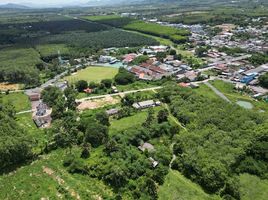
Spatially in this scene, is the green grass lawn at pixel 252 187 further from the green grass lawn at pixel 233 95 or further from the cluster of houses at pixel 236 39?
the cluster of houses at pixel 236 39

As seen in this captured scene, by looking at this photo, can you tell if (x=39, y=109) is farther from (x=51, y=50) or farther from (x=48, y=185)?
(x=51, y=50)

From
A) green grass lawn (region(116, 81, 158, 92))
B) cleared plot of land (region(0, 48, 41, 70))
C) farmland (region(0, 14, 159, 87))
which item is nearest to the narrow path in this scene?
green grass lawn (region(116, 81, 158, 92))

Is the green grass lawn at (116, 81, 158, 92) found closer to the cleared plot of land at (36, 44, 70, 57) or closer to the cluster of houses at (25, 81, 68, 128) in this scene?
the cluster of houses at (25, 81, 68, 128)

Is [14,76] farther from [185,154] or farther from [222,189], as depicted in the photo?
[222,189]

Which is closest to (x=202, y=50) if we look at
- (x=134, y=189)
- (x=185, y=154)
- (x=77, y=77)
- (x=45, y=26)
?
(x=77, y=77)

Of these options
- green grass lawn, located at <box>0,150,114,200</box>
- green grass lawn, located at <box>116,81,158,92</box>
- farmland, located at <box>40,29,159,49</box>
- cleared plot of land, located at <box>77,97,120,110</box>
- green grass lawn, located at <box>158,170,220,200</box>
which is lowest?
farmland, located at <box>40,29,159,49</box>

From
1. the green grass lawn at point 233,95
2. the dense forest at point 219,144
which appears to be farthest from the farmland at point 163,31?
the dense forest at point 219,144

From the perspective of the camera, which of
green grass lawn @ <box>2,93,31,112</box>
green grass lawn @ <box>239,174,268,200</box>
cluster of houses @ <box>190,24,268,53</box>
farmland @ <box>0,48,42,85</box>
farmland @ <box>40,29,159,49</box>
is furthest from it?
farmland @ <box>40,29,159,49</box>

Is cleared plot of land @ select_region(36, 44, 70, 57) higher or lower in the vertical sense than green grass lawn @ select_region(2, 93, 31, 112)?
lower
